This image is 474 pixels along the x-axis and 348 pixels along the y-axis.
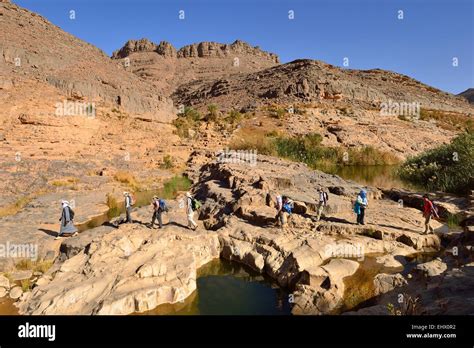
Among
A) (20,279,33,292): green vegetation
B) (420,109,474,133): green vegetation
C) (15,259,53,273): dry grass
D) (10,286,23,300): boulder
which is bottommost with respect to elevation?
(10,286,23,300): boulder

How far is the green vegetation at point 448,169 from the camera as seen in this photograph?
674 inches

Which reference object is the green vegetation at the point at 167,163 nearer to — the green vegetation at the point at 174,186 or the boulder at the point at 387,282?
the green vegetation at the point at 174,186

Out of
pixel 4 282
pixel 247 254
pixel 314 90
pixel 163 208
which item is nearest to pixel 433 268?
pixel 247 254

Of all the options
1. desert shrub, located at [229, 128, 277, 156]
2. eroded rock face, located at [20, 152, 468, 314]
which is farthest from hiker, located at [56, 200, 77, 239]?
desert shrub, located at [229, 128, 277, 156]

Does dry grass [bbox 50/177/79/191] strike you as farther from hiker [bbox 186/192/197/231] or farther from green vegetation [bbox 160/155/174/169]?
hiker [bbox 186/192/197/231]

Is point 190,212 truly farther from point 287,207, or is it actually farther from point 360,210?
point 360,210

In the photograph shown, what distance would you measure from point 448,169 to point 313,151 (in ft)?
44.3

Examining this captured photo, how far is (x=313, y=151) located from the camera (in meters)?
31.5

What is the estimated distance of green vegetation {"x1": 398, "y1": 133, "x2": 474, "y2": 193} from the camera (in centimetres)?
1711

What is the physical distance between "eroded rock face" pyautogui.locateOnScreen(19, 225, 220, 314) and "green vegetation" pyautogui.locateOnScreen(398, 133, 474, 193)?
13.2 m

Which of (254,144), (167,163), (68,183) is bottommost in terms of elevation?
(68,183)

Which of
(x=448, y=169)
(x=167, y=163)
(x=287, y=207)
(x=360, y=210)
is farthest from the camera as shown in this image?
(x=167, y=163)
